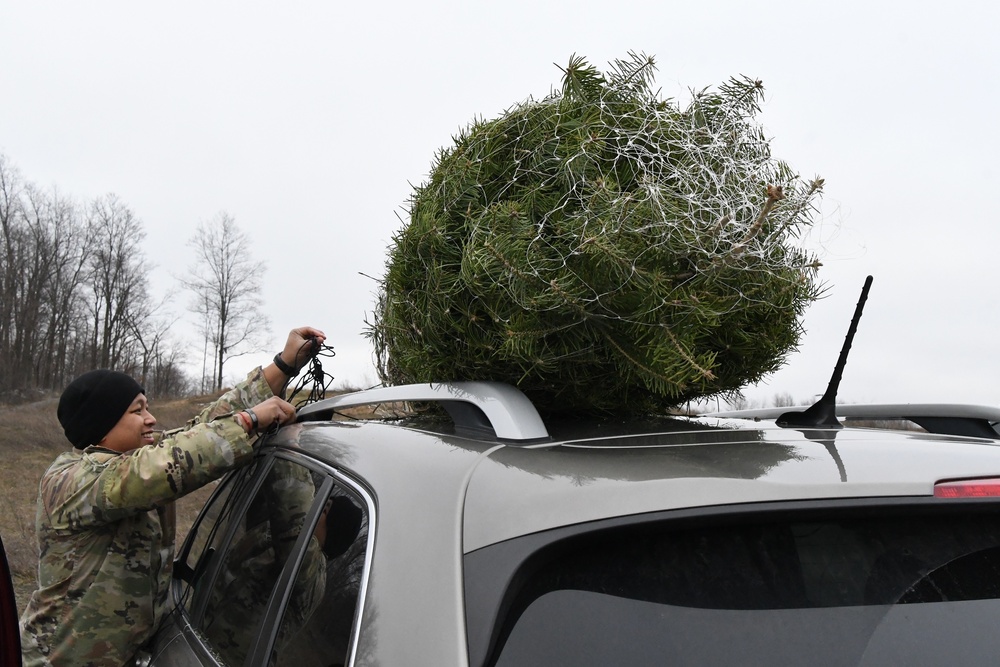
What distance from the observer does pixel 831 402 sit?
83.5 inches

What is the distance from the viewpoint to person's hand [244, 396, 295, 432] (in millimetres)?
2486

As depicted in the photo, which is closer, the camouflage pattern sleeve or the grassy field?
the camouflage pattern sleeve

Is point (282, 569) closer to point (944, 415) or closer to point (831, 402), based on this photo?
point (831, 402)

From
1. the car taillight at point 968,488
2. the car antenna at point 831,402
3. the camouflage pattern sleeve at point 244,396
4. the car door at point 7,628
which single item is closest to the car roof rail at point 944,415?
the car antenna at point 831,402

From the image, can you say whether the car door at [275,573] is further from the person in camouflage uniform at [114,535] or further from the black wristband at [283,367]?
the black wristband at [283,367]

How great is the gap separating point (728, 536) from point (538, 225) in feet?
2.77

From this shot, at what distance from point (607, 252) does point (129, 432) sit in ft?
7.02

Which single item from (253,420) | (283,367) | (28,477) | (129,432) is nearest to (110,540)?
(129,432)

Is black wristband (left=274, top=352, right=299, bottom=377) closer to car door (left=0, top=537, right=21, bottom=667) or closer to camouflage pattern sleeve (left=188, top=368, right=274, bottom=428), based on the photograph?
camouflage pattern sleeve (left=188, top=368, right=274, bottom=428)

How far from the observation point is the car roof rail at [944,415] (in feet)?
8.20

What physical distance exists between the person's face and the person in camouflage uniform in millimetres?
97

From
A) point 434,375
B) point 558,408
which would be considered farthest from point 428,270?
point 558,408

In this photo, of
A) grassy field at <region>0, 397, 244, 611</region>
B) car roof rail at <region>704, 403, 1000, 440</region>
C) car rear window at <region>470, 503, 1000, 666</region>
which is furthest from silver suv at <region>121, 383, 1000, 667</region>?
grassy field at <region>0, 397, 244, 611</region>

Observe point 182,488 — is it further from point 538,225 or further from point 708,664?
point 708,664
